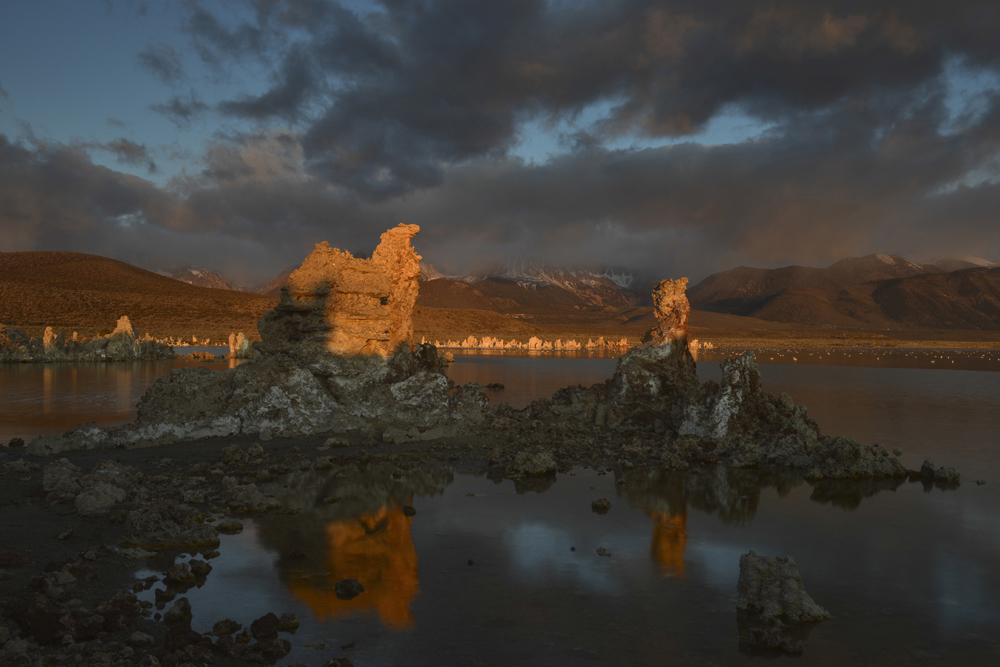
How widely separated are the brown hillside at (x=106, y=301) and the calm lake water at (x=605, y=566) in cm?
6745

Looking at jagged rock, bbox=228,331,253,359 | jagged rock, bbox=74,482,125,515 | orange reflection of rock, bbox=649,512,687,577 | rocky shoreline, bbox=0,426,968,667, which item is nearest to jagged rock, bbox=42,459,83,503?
rocky shoreline, bbox=0,426,968,667

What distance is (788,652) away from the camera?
5922mm

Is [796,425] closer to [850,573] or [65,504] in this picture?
[850,573]

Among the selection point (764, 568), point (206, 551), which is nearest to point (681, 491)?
point (764, 568)

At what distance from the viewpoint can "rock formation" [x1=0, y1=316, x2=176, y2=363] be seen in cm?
4291

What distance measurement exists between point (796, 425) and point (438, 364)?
10.6 m

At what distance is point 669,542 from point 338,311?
12532mm

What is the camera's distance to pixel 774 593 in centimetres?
674

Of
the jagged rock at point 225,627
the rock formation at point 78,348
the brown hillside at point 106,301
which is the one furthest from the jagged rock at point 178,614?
the brown hillside at point 106,301

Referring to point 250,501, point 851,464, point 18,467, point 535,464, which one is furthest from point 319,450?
point 851,464

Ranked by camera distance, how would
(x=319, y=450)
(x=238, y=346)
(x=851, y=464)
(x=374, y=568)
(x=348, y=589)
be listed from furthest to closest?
(x=238, y=346) → (x=319, y=450) → (x=851, y=464) → (x=374, y=568) → (x=348, y=589)

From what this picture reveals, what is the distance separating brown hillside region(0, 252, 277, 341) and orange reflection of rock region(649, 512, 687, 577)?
70.0 metres

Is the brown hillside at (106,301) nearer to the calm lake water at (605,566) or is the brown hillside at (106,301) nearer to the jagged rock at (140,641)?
the calm lake water at (605,566)

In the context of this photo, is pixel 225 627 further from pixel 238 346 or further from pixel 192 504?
pixel 238 346
